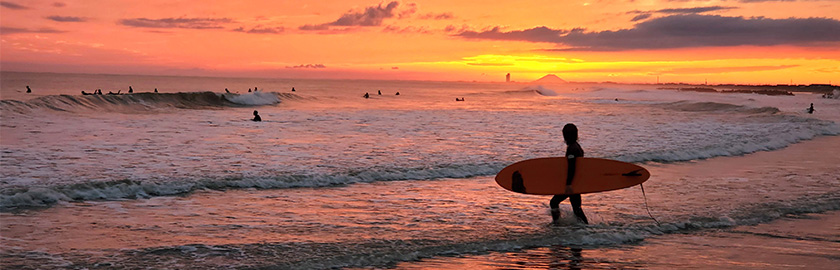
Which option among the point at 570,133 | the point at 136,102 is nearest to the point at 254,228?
the point at 570,133

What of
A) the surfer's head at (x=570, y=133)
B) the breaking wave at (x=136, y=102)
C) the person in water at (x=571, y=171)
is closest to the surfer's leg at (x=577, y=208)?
the person in water at (x=571, y=171)

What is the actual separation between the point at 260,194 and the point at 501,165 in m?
6.15

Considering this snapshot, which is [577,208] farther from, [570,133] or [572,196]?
[570,133]

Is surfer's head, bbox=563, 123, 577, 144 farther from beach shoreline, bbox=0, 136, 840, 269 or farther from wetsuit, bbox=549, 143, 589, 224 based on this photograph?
beach shoreline, bbox=0, 136, 840, 269

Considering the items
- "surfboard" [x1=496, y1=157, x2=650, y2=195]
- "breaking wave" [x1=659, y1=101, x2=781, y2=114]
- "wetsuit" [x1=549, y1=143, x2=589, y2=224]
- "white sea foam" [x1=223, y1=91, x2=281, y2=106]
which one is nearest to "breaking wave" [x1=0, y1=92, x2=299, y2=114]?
"white sea foam" [x1=223, y1=91, x2=281, y2=106]

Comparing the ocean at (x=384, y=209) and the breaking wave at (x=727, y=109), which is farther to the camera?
the breaking wave at (x=727, y=109)

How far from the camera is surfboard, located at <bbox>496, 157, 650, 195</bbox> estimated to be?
27.0 ft

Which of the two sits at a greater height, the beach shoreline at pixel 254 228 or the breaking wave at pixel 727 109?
the beach shoreline at pixel 254 228

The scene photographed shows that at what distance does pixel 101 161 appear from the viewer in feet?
47.8

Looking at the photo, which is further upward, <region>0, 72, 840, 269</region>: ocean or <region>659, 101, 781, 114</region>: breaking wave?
<region>0, 72, 840, 269</region>: ocean

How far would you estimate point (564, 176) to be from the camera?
835 cm

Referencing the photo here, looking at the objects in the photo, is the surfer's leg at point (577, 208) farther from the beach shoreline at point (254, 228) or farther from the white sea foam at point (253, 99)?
the white sea foam at point (253, 99)

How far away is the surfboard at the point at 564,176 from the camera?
8.23 meters

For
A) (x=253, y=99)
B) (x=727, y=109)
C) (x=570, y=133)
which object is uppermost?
(x=570, y=133)
